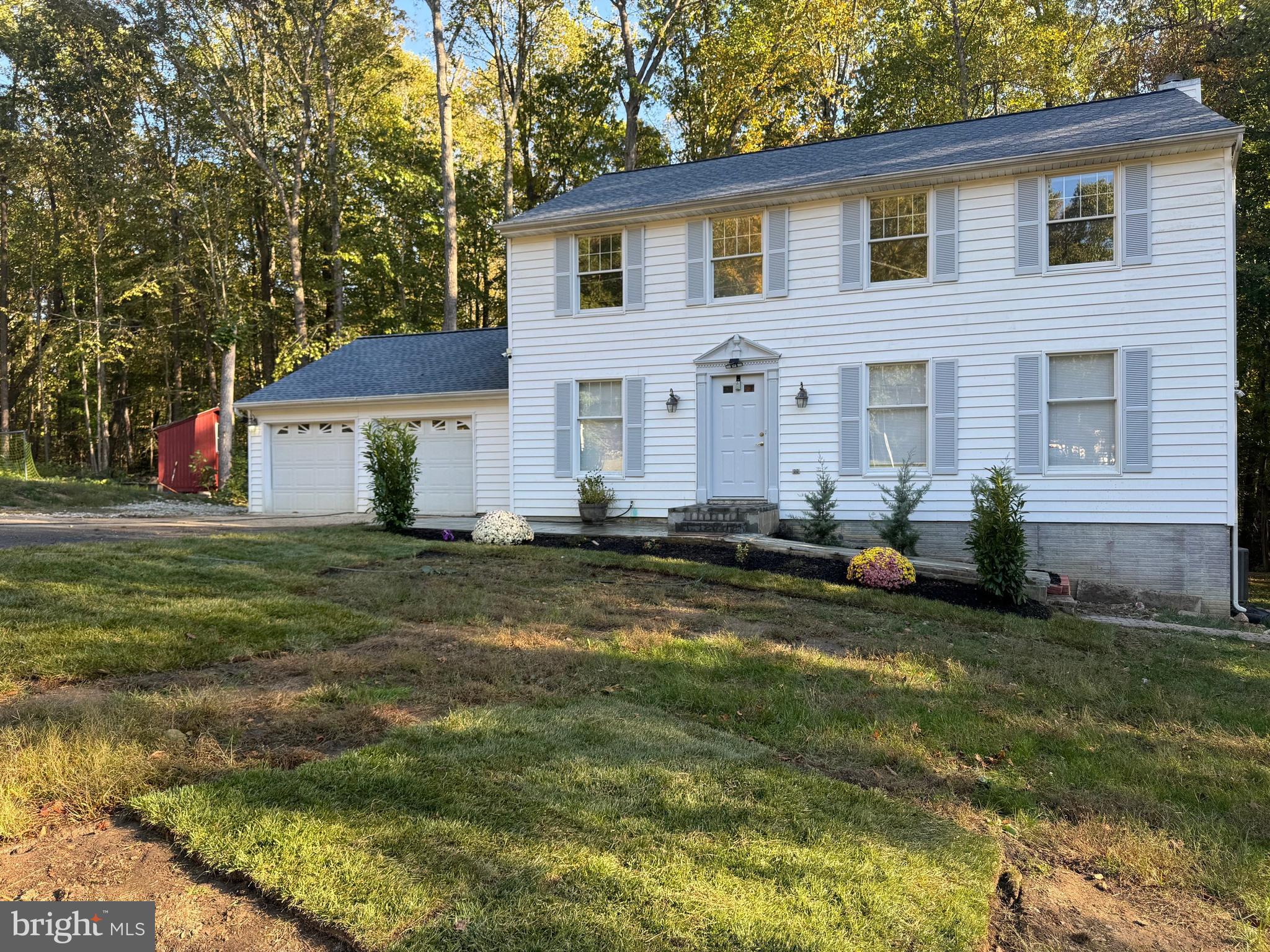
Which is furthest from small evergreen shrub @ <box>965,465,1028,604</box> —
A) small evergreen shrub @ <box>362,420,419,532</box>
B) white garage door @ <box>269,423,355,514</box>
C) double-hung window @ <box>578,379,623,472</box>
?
white garage door @ <box>269,423,355,514</box>

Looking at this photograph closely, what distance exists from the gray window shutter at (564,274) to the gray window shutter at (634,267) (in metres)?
0.98

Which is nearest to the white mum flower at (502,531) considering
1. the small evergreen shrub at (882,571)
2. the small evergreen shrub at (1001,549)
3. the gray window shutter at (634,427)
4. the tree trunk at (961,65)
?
the gray window shutter at (634,427)

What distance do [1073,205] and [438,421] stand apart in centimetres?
1118

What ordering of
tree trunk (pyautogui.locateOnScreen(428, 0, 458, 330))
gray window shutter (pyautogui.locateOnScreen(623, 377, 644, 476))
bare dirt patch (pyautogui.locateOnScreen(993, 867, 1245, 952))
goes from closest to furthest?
1. bare dirt patch (pyautogui.locateOnScreen(993, 867, 1245, 952))
2. gray window shutter (pyautogui.locateOnScreen(623, 377, 644, 476))
3. tree trunk (pyautogui.locateOnScreen(428, 0, 458, 330))

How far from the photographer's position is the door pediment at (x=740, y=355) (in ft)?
38.8

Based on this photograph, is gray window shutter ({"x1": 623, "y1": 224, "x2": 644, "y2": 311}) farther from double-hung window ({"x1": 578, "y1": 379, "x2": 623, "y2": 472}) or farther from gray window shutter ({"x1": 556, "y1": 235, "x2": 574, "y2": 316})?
double-hung window ({"x1": 578, "y1": 379, "x2": 623, "y2": 472})

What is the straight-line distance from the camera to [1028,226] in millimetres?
10531

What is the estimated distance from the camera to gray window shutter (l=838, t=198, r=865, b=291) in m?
11.3

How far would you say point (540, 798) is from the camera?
286 centimetres

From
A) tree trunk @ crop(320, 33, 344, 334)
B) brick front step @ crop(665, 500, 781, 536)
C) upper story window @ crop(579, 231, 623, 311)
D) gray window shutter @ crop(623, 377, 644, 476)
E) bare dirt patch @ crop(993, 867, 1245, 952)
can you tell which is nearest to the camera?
bare dirt patch @ crop(993, 867, 1245, 952)

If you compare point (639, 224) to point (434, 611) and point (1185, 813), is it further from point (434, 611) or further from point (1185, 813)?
point (1185, 813)

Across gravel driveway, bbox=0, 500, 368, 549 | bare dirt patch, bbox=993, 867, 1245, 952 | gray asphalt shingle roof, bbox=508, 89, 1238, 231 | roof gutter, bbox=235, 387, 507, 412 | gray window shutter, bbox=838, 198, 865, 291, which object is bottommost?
bare dirt patch, bbox=993, 867, 1245, 952

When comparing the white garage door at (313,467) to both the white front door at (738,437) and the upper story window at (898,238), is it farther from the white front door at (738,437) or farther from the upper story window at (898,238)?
the upper story window at (898,238)

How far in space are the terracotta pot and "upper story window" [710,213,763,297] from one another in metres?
3.81
